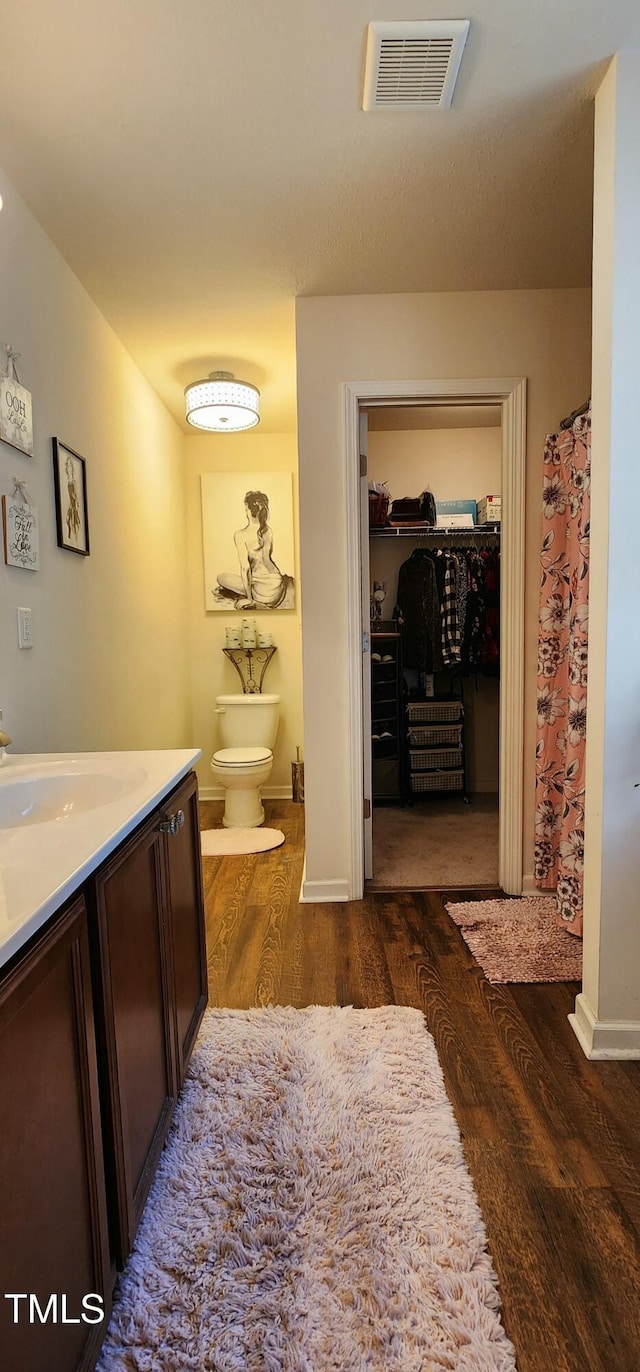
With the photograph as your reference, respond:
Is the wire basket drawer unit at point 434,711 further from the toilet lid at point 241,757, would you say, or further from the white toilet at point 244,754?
the toilet lid at point 241,757

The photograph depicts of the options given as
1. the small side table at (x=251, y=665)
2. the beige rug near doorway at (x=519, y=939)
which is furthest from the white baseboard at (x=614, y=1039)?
the small side table at (x=251, y=665)

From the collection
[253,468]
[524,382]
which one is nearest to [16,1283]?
[524,382]

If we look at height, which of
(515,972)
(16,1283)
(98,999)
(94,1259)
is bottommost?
(515,972)

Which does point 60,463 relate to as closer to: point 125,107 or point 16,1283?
point 125,107

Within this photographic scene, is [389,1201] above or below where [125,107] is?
below

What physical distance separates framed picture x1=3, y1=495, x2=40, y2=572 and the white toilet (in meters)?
1.85

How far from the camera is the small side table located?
165 inches

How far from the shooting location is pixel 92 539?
7.77ft

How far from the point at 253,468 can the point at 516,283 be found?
207cm

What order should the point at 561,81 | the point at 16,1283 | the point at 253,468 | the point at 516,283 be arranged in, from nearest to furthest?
1. the point at 16,1283
2. the point at 561,81
3. the point at 516,283
4. the point at 253,468

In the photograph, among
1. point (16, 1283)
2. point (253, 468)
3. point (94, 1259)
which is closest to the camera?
point (16, 1283)

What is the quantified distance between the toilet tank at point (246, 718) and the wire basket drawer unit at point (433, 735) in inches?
35.1

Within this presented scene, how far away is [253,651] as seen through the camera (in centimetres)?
417

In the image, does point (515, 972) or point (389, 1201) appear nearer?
point (389, 1201)
